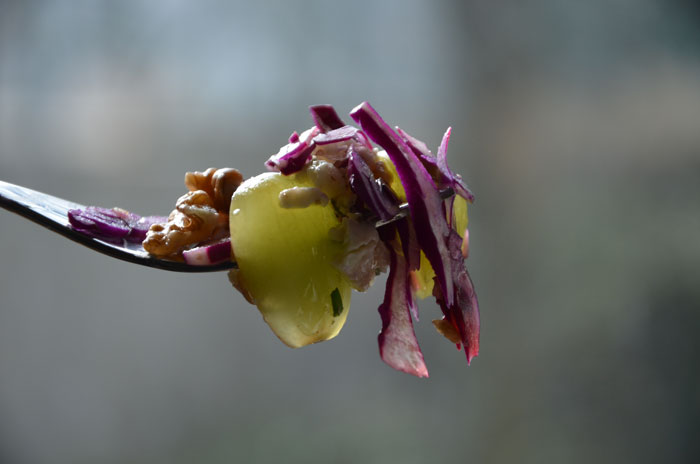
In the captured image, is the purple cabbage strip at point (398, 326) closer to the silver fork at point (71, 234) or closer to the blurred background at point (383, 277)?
the silver fork at point (71, 234)

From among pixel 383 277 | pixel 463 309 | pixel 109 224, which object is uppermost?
pixel 109 224

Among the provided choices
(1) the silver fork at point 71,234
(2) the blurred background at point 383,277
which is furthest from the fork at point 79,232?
(2) the blurred background at point 383,277

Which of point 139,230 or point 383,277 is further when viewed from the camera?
point 383,277

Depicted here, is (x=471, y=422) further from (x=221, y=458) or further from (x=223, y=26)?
(x=223, y=26)

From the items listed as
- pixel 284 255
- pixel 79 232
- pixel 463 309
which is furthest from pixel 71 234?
pixel 463 309

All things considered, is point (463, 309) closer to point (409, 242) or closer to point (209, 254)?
point (409, 242)

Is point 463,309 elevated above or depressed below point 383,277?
above
